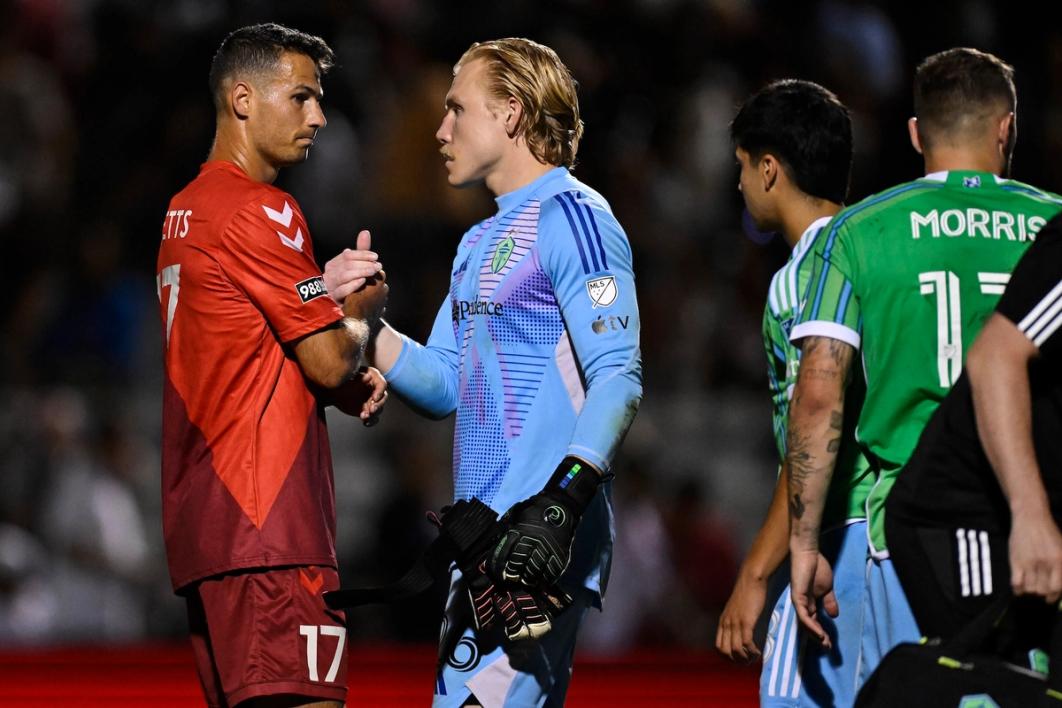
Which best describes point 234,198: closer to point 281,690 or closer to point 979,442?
point 281,690

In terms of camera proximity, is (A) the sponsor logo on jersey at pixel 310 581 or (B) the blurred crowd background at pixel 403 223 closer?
(A) the sponsor logo on jersey at pixel 310 581

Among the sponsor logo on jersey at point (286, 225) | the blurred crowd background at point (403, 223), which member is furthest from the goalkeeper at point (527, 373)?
the blurred crowd background at point (403, 223)

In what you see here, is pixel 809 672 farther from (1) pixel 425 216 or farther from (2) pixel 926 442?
(1) pixel 425 216

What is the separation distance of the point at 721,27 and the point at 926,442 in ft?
28.2

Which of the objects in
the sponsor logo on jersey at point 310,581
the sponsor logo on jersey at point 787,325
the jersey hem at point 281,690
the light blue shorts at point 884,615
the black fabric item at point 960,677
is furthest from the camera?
the sponsor logo on jersey at point 787,325

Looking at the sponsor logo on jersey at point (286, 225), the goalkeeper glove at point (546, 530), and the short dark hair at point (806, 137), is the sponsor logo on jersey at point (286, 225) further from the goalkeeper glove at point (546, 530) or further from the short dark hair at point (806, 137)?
the short dark hair at point (806, 137)

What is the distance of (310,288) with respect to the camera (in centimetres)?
402

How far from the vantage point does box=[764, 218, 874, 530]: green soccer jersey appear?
13.4 feet

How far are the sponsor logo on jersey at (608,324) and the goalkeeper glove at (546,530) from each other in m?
0.34

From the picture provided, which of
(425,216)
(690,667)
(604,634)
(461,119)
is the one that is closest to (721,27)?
(425,216)

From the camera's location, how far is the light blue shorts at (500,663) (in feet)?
13.0

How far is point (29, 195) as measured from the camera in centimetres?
1032

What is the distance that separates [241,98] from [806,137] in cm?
159

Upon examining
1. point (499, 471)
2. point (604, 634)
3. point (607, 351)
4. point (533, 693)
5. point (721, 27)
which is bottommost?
point (604, 634)
